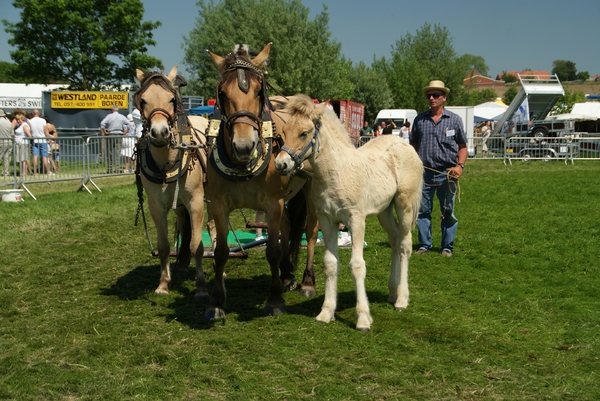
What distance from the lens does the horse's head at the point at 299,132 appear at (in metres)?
5.02

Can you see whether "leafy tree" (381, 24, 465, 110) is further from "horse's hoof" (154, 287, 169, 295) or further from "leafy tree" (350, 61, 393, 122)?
"horse's hoof" (154, 287, 169, 295)

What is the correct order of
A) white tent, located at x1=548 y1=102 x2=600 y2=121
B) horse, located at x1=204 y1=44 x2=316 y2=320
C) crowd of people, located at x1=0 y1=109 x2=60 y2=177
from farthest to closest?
white tent, located at x1=548 y1=102 x2=600 y2=121, crowd of people, located at x1=0 y1=109 x2=60 y2=177, horse, located at x1=204 y1=44 x2=316 y2=320

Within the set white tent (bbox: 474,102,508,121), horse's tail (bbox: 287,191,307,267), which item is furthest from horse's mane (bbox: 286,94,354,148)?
white tent (bbox: 474,102,508,121)

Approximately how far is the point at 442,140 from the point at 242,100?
3857mm

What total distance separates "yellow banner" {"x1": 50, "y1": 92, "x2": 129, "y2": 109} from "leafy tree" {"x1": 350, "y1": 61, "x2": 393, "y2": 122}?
36.1 metres

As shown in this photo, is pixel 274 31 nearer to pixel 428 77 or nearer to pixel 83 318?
pixel 428 77

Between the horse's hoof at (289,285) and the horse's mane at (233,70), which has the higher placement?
the horse's mane at (233,70)

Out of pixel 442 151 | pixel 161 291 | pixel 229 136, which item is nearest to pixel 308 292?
pixel 161 291

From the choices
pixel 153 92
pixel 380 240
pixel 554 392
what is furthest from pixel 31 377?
pixel 380 240

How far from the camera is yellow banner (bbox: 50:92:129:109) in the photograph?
26.3 meters

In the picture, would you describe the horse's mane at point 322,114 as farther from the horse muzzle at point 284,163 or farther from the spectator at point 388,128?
the spectator at point 388,128

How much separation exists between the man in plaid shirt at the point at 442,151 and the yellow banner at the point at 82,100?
20286 millimetres

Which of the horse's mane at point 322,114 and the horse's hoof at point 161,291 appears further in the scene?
the horse's hoof at point 161,291

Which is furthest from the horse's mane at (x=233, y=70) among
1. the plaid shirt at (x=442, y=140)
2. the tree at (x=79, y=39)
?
the tree at (x=79, y=39)
